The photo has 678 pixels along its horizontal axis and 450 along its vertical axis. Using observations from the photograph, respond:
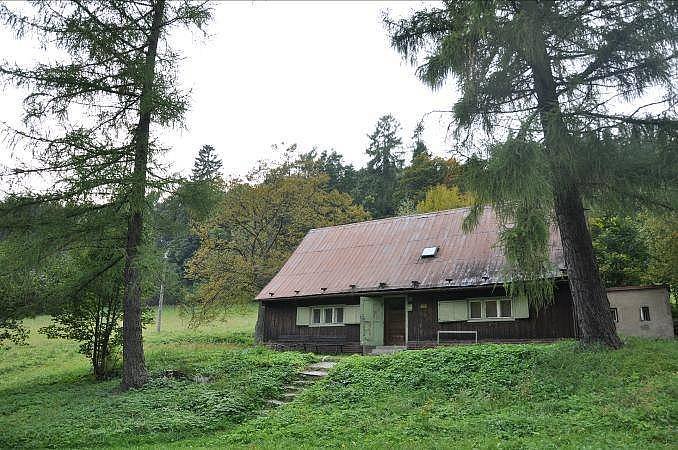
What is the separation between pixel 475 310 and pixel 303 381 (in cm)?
620

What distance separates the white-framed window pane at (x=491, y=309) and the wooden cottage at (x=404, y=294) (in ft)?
0.10

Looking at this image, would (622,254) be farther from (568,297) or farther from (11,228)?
(11,228)

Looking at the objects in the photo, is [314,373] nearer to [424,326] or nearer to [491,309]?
[424,326]

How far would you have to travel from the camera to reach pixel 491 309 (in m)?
15.9

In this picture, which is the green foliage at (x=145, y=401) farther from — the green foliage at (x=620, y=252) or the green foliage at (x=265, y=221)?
the green foliage at (x=620, y=252)

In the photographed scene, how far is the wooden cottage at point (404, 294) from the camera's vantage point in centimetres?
1552

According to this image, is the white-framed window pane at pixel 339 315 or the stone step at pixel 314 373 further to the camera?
the white-framed window pane at pixel 339 315

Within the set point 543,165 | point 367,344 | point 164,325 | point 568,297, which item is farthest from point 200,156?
point 543,165

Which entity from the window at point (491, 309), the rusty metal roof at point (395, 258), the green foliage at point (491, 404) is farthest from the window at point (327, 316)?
the green foliage at point (491, 404)

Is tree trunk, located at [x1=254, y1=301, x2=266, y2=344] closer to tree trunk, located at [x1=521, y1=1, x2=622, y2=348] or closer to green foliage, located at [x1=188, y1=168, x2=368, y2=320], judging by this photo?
green foliage, located at [x1=188, y1=168, x2=368, y2=320]

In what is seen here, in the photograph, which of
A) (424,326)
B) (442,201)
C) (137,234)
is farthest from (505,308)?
(442,201)

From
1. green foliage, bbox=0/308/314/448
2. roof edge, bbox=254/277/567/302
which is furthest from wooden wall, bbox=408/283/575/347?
green foliage, bbox=0/308/314/448

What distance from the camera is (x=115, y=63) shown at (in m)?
12.9

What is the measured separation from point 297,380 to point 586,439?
7.83 m
